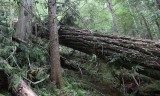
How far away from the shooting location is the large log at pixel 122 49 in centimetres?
712

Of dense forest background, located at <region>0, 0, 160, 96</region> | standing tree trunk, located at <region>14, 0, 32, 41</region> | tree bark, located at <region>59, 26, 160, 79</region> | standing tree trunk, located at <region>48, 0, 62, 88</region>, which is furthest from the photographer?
standing tree trunk, located at <region>14, 0, 32, 41</region>

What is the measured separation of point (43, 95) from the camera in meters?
6.63

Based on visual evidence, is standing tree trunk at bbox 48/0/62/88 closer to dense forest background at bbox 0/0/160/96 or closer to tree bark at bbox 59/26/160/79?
dense forest background at bbox 0/0/160/96

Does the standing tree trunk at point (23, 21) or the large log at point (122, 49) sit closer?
the large log at point (122, 49)

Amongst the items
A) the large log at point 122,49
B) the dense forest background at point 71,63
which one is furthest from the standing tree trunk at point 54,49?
the large log at point 122,49

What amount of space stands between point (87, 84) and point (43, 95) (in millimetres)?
2017

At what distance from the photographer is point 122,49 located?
25.1 feet

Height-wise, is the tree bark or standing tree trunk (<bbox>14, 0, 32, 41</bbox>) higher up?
standing tree trunk (<bbox>14, 0, 32, 41</bbox>)

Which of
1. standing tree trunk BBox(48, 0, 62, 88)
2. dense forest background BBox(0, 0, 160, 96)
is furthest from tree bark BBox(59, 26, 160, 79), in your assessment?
standing tree trunk BBox(48, 0, 62, 88)

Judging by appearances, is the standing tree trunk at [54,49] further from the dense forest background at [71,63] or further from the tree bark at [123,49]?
the tree bark at [123,49]

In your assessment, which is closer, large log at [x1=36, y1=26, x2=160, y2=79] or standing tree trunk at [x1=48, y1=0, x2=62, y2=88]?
large log at [x1=36, y1=26, x2=160, y2=79]

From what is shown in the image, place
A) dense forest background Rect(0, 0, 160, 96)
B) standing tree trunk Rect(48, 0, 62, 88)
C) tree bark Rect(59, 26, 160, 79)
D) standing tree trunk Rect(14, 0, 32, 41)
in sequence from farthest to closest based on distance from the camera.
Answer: standing tree trunk Rect(14, 0, 32, 41)
standing tree trunk Rect(48, 0, 62, 88)
tree bark Rect(59, 26, 160, 79)
dense forest background Rect(0, 0, 160, 96)

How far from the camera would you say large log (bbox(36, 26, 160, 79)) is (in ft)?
23.4

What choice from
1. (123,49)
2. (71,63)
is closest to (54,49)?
(71,63)
